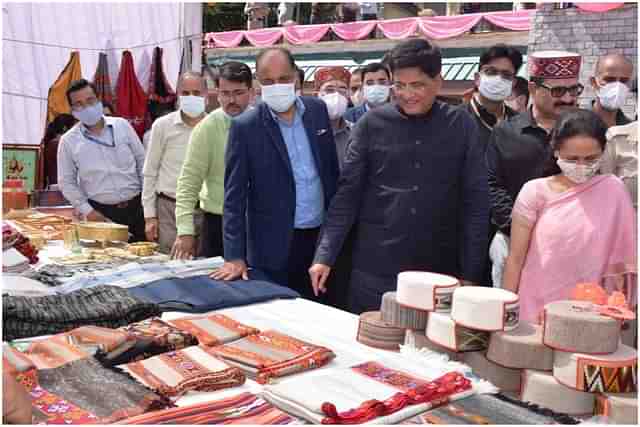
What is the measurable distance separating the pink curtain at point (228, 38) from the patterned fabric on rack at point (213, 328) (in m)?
14.6

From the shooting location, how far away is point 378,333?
1.93 meters

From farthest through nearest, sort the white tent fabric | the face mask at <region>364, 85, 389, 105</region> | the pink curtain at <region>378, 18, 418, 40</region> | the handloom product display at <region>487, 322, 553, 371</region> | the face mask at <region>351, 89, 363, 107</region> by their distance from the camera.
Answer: the pink curtain at <region>378, 18, 418, 40</region> < the face mask at <region>351, 89, 363, 107</region> < the white tent fabric < the face mask at <region>364, 85, 389, 105</region> < the handloom product display at <region>487, 322, 553, 371</region>

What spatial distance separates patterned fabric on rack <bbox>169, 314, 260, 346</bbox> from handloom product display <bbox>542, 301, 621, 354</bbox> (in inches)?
34.8

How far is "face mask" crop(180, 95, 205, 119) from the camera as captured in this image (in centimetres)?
428

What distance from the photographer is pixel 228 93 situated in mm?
3643

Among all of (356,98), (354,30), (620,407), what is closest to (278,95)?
(620,407)

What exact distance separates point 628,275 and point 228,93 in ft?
7.58

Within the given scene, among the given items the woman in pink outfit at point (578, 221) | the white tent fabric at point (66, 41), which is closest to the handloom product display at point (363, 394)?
the woman in pink outfit at point (578, 221)

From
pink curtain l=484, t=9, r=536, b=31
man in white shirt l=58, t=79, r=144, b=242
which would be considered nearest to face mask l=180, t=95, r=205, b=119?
man in white shirt l=58, t=79, r=144, b=242

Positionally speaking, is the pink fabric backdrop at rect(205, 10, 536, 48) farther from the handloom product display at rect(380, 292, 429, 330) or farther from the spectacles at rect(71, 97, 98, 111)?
the handloom product display at rect(380, 292, 429, 330)

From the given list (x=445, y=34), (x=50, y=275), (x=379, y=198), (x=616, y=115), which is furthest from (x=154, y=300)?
(x=445, y=34)

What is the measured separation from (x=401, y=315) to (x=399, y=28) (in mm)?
11931

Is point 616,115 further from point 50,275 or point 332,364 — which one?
point 50,275

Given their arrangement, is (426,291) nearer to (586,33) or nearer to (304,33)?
(586,33)
